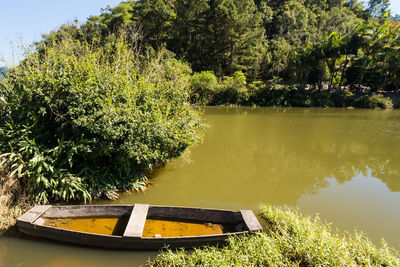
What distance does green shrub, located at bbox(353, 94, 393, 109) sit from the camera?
2531 centimetres

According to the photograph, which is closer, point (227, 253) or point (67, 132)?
point (227, 253)

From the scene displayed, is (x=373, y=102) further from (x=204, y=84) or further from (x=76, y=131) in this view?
(x=76, y=131)

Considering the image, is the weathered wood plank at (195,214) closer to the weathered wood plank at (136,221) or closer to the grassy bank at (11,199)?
the weathered wood plank at (136,221)

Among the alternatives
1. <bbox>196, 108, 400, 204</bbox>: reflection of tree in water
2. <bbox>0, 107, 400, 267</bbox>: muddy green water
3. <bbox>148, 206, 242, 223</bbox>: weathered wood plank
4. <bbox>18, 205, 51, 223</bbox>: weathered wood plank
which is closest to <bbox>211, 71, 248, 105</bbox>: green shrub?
<bbox>196, 108, 400, 204</bbox>: reflection of tree in water

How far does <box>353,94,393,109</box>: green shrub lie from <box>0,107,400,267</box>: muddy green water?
15.8 metres

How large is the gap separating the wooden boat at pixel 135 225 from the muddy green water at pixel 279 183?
20 centimetres

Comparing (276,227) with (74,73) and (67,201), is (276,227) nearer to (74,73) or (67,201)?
(67,201)

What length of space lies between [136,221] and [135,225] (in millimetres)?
132

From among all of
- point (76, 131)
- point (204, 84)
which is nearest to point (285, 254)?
point (76, 131)

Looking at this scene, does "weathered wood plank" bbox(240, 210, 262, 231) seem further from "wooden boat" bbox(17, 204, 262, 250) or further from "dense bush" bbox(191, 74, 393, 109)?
"dense bush" bbox(191, 74, 393, 109)

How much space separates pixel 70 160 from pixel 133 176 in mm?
1581

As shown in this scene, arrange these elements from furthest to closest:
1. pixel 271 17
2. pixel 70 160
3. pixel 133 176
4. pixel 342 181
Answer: pixel 271 17, pixel 342 181, pixel 133 176, pixel 70 160

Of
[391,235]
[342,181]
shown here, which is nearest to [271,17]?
[342,181]

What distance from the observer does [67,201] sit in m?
5.35
